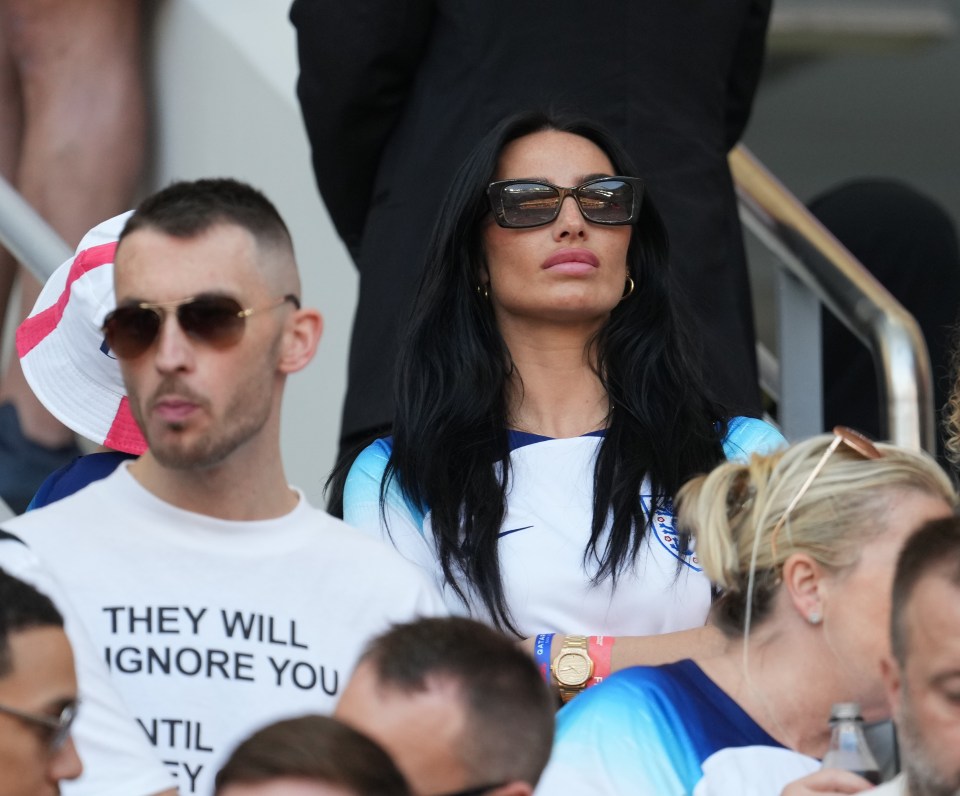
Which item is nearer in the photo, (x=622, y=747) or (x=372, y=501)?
(x=622, y=747)

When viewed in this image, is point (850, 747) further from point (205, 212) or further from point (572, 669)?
point (205, 212)

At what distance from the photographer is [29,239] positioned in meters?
3.66

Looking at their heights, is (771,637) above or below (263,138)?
below

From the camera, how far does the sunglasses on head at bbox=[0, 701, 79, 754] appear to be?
2.02 meters

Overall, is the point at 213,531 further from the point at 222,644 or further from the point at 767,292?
the point at 767,292

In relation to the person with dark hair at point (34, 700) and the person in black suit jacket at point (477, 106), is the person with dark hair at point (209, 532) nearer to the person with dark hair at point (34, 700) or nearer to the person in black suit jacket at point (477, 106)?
the person with dark hair at point (34, 700)

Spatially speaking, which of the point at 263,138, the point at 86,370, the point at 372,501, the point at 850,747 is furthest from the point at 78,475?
the point at 263,138

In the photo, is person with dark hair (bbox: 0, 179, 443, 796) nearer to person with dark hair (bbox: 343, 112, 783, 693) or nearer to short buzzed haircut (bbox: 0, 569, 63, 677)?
short buzzed haircut (bbox: 0, 569, 63, 677)

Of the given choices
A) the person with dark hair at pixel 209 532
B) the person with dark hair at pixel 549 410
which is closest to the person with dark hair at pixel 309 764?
the person with dark hair at pixel 209 532

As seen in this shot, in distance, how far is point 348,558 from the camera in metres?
2.51

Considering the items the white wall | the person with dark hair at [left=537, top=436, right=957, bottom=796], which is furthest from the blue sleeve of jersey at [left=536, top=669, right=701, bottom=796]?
the white wall

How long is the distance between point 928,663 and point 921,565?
137 millimetres

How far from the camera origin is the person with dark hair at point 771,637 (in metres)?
2.55

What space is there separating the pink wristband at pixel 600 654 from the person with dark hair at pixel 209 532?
0.45 meters
